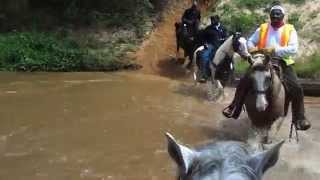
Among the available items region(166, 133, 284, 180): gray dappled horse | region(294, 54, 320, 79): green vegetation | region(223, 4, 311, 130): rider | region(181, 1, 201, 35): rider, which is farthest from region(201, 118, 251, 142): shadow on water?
region(166, 133, 284, 180): gray dappled horse

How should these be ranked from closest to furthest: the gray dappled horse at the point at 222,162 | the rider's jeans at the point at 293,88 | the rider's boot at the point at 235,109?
the gray dappled horse at the point at 222,162
the rider's jeans at the point at 293,88
the rider's boot at the point at 235,109

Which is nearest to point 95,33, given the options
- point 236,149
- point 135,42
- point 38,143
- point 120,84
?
point 135,42

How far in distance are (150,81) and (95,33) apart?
443 centimetres

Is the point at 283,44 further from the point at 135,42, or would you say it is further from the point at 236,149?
the point at 135,42

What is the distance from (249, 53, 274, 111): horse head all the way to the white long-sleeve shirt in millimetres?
395

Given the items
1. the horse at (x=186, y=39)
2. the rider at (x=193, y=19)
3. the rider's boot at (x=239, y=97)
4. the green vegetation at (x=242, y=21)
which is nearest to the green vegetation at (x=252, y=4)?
the green vegetation at (x=242, y=21)

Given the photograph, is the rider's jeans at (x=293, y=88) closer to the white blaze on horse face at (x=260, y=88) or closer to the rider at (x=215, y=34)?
the white blaze on horse face at (x=260, y=88)

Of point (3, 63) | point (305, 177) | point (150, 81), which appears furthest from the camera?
point (3, 63)

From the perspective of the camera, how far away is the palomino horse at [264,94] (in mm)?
10039

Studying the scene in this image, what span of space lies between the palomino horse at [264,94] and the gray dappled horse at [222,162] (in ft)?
23.2

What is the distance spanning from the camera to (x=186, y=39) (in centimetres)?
1819

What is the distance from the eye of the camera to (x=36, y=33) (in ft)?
67.2

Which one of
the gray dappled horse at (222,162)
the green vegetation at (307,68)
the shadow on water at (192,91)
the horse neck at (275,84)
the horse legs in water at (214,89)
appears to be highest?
the gray dappled horse at (222,162)

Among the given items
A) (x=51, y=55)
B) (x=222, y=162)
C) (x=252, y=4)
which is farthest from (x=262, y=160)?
(x=252, y=4)
